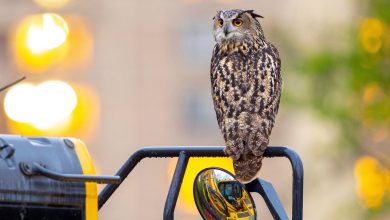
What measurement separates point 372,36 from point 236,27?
54.1 feet

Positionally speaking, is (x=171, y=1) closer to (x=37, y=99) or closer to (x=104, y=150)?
(x=104, y=150)

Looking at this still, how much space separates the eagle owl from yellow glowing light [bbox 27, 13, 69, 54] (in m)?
36.7

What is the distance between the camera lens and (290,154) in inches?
158

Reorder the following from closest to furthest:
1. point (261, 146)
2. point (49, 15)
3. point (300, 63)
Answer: point (261, 146)
point (300, 63)
point (49, 15)

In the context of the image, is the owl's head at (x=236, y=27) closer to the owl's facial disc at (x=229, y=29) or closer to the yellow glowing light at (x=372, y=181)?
the owl's facial disc at (x=229, y=29)

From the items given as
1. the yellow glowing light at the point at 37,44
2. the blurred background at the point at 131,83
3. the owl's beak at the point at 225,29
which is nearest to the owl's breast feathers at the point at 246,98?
the owl's beak at the point at 225,29

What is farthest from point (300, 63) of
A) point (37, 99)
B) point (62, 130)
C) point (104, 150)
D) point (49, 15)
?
point (104, 150)

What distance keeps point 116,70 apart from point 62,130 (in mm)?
8904

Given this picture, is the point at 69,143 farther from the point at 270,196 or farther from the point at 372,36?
the point at 372,36

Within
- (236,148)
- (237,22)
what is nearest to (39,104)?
(237,22)

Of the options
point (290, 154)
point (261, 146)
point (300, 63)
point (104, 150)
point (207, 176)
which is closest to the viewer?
point (290, 154)

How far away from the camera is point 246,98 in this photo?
6.18 m

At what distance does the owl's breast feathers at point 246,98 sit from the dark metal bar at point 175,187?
1.78m

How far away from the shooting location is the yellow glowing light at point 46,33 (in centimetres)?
4503
